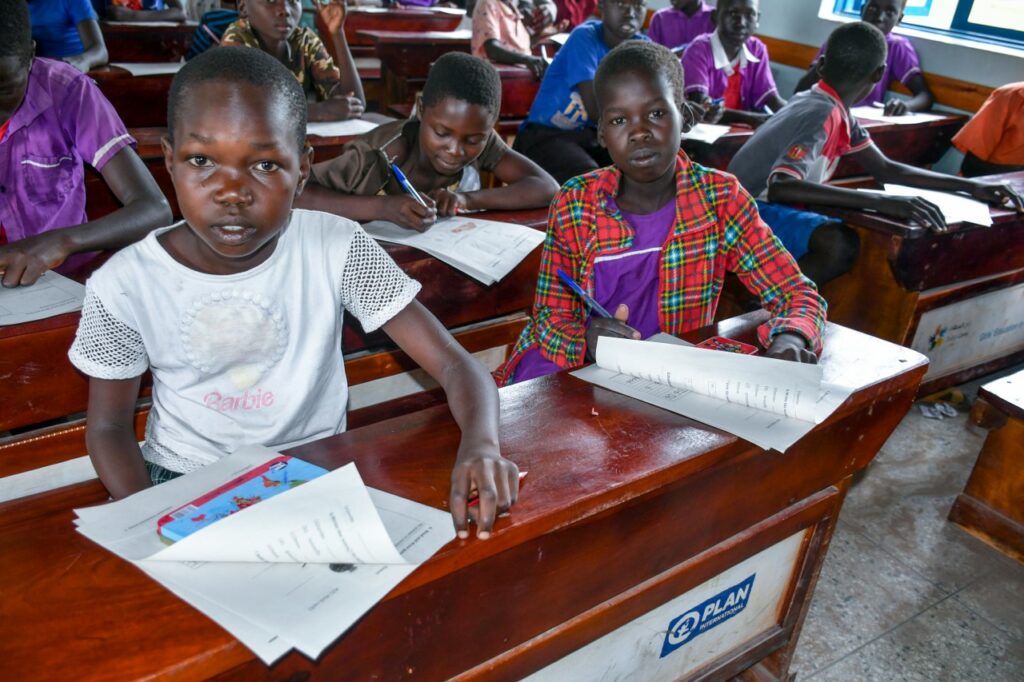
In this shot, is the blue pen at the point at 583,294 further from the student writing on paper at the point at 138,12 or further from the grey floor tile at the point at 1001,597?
the student writing on paper at the point at 138,12

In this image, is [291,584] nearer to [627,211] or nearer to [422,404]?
[422,404]

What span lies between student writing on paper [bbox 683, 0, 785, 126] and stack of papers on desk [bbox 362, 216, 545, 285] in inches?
85.3

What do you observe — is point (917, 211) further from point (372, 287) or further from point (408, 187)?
point (372, 287)

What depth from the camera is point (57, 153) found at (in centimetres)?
163

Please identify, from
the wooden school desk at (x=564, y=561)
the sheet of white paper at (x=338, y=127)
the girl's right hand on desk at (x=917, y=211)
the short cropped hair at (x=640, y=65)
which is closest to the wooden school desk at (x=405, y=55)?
the sheet of white paper at (x=338, y=127)

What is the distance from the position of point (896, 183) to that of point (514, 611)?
2376mm

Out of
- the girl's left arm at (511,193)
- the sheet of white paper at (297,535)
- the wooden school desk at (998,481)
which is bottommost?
the wooden school desk at (998,481)

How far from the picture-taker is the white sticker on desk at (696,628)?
1121mm

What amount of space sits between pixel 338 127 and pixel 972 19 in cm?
428

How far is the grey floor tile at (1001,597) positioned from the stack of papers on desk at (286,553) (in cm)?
155

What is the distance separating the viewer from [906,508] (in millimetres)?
2121

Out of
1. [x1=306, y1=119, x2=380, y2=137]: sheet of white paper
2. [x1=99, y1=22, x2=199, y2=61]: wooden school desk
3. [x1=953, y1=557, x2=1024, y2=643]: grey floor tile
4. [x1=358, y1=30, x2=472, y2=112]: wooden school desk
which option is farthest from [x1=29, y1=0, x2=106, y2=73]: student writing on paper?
[x1=953, y1=557, x2=1024, y2=643]: grey floor tile

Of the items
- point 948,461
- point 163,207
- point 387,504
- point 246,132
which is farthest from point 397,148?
point 948,461

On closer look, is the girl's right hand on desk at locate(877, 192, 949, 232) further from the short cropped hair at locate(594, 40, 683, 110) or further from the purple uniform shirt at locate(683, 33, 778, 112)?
the purple uniform shirt at locate(683, 33, 778, 112)
